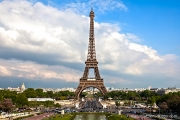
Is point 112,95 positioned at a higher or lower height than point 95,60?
lower

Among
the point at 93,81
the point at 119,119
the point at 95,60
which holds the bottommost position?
the point at 119,119

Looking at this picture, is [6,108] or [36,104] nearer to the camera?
[6,108]

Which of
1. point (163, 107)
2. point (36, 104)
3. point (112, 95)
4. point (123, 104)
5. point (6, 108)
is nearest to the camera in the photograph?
point (6, 108)

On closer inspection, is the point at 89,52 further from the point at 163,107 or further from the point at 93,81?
the point at 163,107

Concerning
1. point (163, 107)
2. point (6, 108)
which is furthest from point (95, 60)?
point (6, 108)

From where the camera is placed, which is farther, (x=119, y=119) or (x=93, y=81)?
(x=93, y=81)

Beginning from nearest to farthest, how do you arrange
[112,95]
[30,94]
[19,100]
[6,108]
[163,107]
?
[6,108] → [163,107] → [19,100] → [30,94] → [112,95]

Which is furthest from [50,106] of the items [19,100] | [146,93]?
[146,93]

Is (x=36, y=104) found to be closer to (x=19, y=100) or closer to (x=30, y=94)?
(x=19, y=100)

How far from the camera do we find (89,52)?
79.1 metres

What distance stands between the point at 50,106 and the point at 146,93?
44.1 meters

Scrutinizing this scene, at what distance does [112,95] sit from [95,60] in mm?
19562

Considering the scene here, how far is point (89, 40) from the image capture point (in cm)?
7906

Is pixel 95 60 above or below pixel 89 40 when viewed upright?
below
